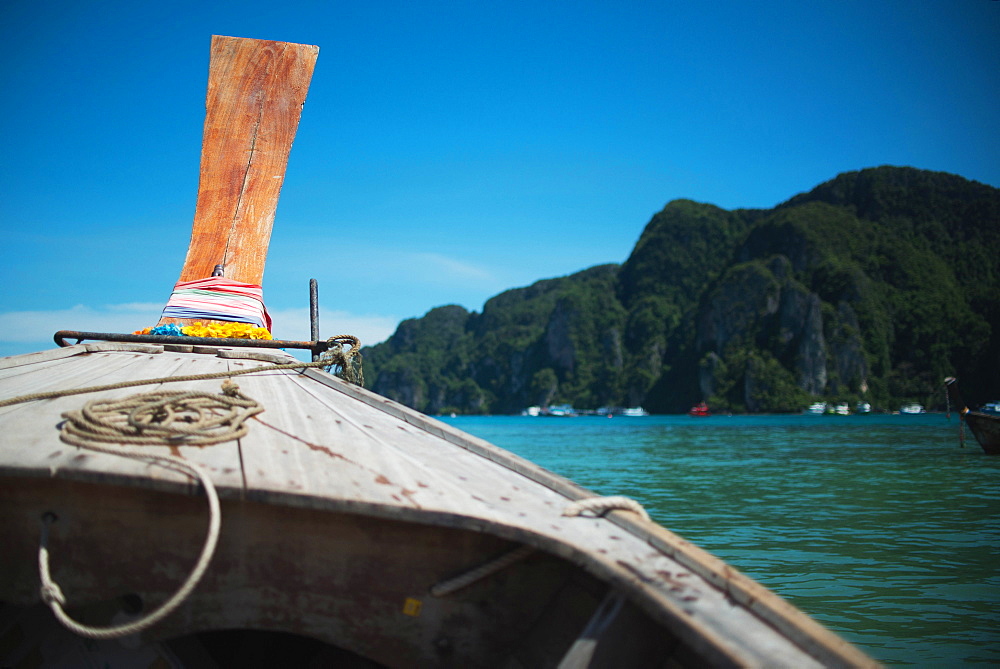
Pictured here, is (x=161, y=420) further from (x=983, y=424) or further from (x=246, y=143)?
(x=983, y=424)

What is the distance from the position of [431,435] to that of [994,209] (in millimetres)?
122691

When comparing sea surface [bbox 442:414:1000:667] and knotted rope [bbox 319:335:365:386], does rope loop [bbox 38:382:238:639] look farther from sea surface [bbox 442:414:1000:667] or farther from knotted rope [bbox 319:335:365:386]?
sea surface [bbox 442:414:1000:667]

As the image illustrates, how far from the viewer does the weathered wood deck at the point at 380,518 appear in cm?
126

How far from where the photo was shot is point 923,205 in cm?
10356

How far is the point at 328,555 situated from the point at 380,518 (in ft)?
0.55

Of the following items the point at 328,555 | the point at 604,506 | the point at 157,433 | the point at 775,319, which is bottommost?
the point at 328,555

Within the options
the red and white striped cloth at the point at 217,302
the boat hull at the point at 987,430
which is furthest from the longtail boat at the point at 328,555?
the boat hull at the point at 987,430

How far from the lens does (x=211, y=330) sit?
141 inches

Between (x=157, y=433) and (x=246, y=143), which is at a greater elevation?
(x=246, y=143)

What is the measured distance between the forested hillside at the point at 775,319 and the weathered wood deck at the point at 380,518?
8162 cm

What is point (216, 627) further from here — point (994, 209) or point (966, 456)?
point (994, 209)

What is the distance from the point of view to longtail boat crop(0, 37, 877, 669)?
54.6 inches

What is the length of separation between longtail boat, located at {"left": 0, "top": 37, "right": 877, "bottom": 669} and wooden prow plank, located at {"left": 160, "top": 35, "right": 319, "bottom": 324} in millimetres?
2465

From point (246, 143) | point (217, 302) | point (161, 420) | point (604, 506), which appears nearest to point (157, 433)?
point (161, 420)
